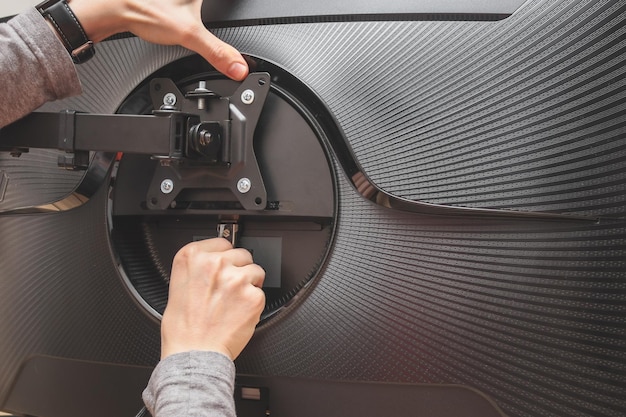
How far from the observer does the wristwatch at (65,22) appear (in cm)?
78

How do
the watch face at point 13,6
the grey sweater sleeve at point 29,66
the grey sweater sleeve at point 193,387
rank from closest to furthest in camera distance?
the grey sweater sleeve at point 193,387 < the grey sweater sleeve at point 29,66 < the watch face at point 13,6

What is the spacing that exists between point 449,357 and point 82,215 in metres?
0.55

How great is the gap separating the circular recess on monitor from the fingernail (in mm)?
15

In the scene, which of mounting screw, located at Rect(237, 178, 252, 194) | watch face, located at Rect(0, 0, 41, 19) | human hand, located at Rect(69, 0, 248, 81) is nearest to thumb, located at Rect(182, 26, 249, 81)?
human hand, located at Rect(69, 0, 248, 81)

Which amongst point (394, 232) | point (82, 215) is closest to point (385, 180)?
point (394, 232)

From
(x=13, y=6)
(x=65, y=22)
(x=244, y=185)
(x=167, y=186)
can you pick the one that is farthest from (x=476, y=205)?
(x=13, y=6)

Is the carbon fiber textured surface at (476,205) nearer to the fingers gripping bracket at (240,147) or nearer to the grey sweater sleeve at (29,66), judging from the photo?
the fingers gripping bracket at (240,147)

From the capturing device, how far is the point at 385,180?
74cm

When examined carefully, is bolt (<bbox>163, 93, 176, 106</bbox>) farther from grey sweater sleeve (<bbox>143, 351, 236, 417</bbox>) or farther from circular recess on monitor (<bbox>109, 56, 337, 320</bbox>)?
grey sweater sleeve (<bbox>143, 351, 236, 417</bbox>)

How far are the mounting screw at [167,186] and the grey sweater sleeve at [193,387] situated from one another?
0.24 meters

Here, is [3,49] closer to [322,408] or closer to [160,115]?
[160,115]

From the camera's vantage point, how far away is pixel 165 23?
0.78m

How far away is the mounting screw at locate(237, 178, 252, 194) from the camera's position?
79 centimetres

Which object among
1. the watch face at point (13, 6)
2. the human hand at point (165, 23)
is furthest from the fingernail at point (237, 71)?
the watch face at point (13, 6)
